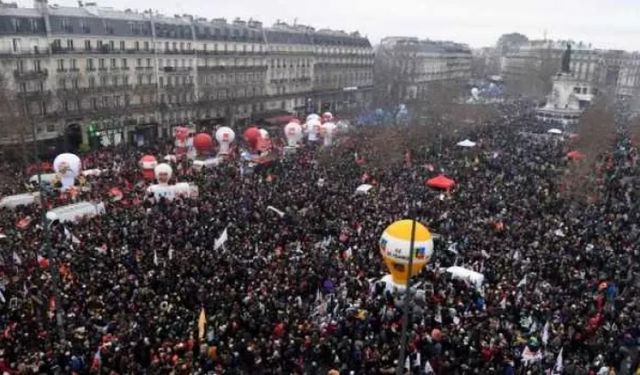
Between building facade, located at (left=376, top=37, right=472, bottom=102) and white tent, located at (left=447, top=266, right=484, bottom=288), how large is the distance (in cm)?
6440

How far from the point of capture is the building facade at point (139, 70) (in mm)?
45062

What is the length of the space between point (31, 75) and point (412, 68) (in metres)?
72.1

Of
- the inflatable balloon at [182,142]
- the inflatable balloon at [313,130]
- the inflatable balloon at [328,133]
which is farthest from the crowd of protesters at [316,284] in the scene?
the inflatable balloon at [313,130]

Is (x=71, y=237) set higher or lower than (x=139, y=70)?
lower

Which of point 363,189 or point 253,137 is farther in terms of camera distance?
point 253,137

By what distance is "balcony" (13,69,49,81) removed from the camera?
4384cm

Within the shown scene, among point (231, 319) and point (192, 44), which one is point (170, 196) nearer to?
point (231, 319)

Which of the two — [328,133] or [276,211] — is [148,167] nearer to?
[276,211]

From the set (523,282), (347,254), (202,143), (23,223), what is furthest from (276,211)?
(202,143)

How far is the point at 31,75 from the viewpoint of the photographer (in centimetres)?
4475

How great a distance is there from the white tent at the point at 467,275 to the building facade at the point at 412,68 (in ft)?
211

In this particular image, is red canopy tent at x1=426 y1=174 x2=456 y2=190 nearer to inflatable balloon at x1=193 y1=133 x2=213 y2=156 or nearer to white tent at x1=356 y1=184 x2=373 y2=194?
white tent at x1=356 y1=184 x2=373 y2=194

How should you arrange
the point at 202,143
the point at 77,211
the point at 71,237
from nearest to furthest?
the point at 71,237
the point at 77,211
the point at 202,143

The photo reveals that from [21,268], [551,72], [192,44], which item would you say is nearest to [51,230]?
[21,268]
